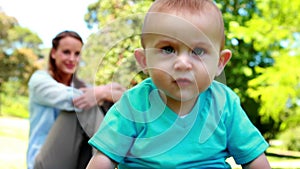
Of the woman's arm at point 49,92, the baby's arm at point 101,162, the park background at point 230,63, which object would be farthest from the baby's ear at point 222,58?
the woman's arm at point 49,92

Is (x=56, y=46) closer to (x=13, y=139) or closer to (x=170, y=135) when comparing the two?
(x=170, y=135)

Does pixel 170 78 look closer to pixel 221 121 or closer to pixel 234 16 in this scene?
pixel 221 121

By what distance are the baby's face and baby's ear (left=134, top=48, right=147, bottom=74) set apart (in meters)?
0.04

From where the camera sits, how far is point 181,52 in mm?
1417

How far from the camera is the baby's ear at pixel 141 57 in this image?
1567 mm

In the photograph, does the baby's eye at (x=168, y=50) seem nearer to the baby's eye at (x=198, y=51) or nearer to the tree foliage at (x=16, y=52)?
the baby's eye at (x=198, y=51)

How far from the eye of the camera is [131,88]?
5.37ft

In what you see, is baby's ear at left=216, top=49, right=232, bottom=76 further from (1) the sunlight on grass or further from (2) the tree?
(1) the sunlight on grass

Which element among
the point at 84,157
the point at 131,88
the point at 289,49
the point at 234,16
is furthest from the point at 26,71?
the point at 131,88

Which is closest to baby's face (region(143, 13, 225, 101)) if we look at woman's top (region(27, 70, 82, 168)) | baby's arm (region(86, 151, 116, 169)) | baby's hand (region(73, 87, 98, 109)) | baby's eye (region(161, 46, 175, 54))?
baby's eye (region(161, 46, 175, 54))

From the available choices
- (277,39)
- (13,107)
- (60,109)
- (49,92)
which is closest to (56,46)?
(49,92)

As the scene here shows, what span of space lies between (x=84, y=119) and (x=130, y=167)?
1030 millimetres

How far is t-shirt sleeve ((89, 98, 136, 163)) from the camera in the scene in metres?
1.49

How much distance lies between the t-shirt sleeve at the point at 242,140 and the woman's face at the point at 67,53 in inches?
94.8
